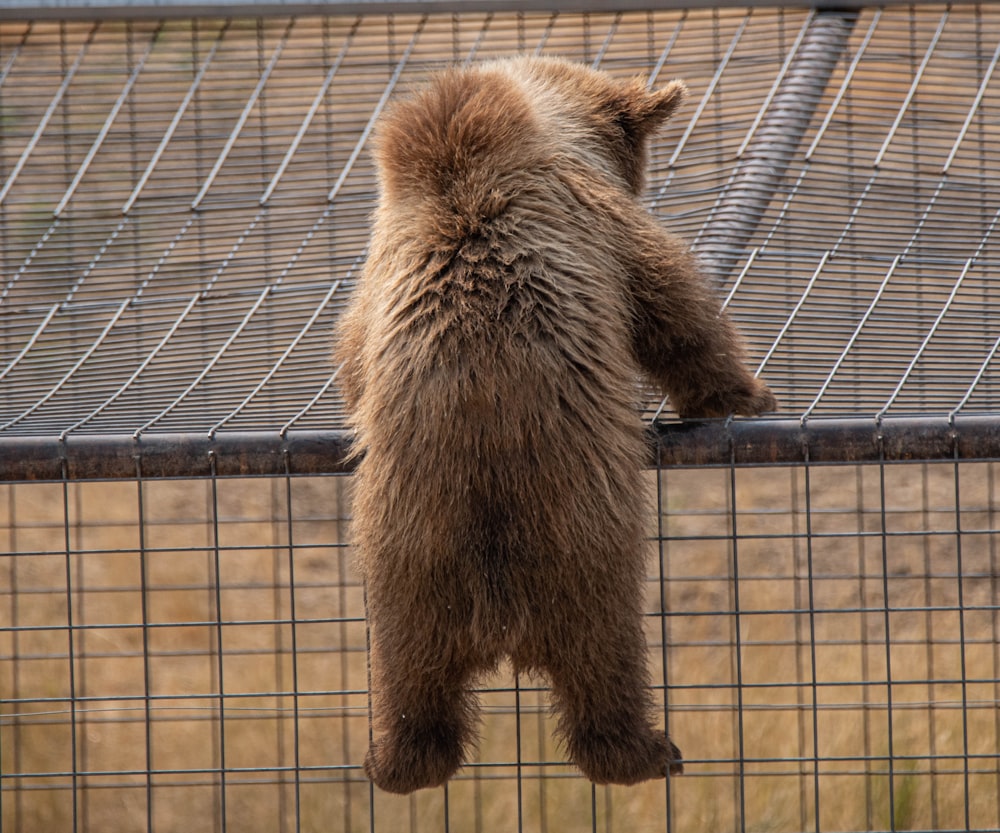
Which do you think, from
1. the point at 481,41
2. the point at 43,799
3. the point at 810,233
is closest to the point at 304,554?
the point at 43,799

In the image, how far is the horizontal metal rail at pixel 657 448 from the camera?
2.50m

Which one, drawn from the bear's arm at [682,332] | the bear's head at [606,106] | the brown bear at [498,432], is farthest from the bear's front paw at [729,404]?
the bear's head at [606,106]

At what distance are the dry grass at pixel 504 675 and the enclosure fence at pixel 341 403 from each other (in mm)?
26

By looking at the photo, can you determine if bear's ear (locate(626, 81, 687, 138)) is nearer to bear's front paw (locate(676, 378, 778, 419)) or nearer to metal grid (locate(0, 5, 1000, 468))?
metal grid (locate(0, 5, 1000, 468))

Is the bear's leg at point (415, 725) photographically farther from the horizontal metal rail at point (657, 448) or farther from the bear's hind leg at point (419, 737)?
the horizontal metal rail at point (657, 448)

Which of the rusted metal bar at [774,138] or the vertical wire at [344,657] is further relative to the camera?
the vertical wire at [344,657]

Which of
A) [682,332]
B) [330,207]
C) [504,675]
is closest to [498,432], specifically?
[682,332]

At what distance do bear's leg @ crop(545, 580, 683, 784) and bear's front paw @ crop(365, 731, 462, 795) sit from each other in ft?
0.75

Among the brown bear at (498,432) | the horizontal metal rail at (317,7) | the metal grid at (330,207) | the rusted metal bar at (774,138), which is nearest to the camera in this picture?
the brown bear at (498,432)

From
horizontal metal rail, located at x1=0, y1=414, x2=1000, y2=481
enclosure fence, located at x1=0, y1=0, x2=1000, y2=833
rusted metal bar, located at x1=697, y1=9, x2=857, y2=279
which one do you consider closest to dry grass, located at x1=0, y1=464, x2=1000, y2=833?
enclosure fence, located at x1=0, y1=0, x2=1000, y2=833

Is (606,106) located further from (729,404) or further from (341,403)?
(341,403)

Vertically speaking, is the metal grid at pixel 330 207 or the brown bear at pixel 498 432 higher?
the metal grid at pixel 330 207

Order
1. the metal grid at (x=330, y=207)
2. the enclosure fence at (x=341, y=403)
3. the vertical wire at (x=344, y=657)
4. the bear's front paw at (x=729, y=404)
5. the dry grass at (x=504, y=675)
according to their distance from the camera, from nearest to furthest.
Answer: the bear's front paw at (x=729, y=404), the enclosure fence at (x=341, y=403), the metal grid at (x=330, y=207), the vertical wire at (x=344, y=657), the dry grass at (x=504, y=675)

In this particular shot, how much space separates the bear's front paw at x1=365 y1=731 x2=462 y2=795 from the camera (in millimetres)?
2395
